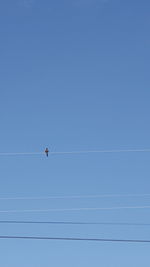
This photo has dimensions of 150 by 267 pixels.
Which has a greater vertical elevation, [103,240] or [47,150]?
[47,150]

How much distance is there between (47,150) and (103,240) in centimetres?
817

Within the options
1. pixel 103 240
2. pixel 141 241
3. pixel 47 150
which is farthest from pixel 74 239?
pixel 47 150


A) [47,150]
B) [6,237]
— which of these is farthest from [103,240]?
[47,150]

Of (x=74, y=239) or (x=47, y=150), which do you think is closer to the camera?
(x=74, y=239)

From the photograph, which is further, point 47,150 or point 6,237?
point 47,150

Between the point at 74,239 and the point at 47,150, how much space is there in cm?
833

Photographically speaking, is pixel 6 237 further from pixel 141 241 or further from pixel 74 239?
pixel 141 241

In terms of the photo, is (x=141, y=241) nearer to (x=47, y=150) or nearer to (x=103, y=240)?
(x=103, y=240)

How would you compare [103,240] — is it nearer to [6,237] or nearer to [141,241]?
[141,241]

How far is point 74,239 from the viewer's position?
23.0 m

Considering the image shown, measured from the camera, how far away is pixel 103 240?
23641 mm

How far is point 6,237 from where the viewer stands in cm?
2411

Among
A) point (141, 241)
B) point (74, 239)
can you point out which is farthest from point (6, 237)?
point (141, 241)

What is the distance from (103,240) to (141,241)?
168 cm
